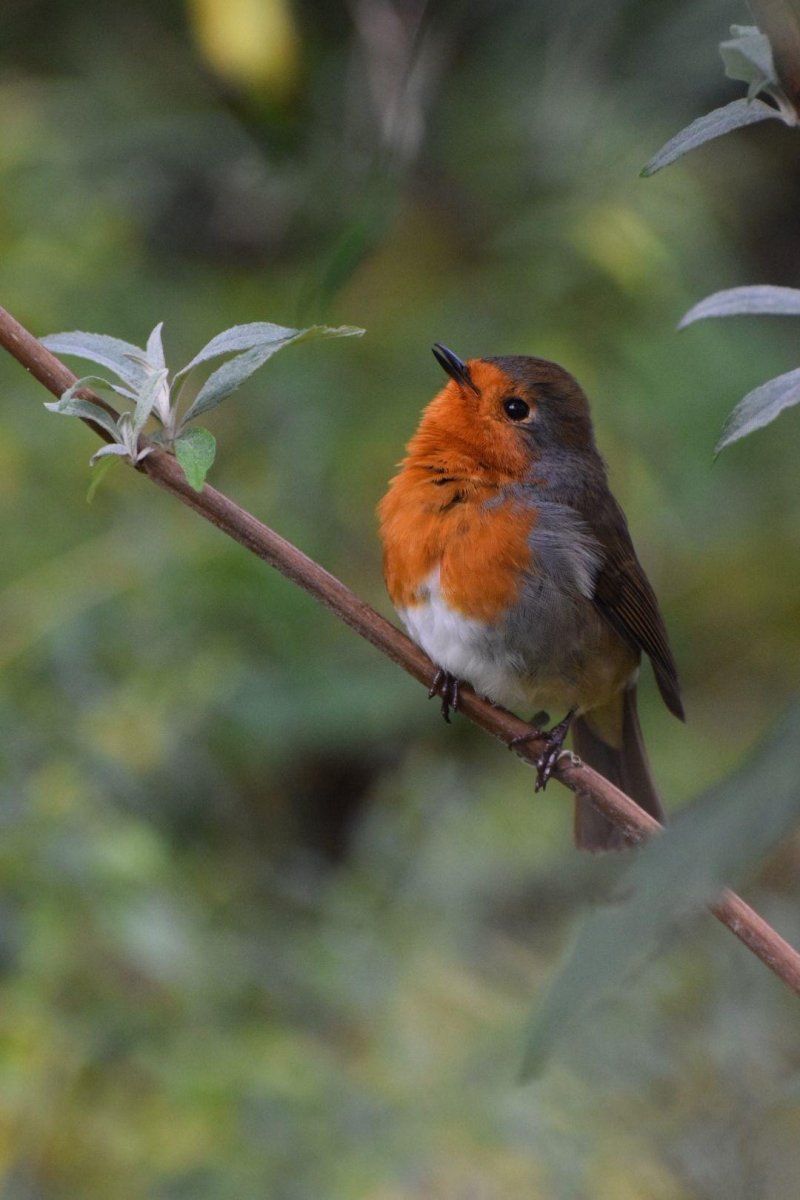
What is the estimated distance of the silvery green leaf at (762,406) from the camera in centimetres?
104

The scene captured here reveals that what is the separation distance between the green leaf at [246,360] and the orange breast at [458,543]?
4.01ft

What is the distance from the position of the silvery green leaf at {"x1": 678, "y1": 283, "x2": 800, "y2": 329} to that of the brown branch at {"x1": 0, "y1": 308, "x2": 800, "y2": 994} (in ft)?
1.44

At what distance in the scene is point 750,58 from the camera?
986 millimetres

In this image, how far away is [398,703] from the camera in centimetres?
351

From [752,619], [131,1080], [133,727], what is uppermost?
[752,619]

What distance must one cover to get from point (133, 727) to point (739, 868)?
2.27 metres

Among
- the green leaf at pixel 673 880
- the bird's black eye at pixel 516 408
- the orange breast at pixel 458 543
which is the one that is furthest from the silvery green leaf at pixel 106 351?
the bird's black eye at pixel 516 408

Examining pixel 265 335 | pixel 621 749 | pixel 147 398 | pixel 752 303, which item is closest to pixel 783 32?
pixel 752 303

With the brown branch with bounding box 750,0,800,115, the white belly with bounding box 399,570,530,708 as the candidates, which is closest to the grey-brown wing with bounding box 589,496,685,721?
the white belly with bounding box 399,570,530,708

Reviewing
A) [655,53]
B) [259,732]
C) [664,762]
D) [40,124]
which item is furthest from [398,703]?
[655,53]

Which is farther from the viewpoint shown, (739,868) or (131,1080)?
(131,1080)

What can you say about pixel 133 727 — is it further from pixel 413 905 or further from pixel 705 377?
pixel 705 377

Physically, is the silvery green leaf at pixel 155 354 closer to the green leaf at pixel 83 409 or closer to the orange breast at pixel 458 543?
the green leaf at pixel 83 409

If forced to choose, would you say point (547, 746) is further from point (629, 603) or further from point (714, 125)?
point (714, 125)
